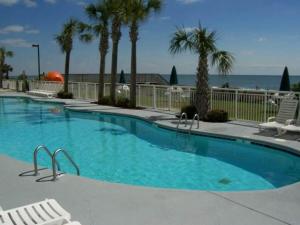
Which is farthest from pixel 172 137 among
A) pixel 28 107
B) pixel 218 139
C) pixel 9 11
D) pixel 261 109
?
pixel 9 11

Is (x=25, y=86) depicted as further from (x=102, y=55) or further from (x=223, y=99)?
(x=223, y=99)

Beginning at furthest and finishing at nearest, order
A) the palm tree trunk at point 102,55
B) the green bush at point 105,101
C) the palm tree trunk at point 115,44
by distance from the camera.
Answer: the palm tree trunk at point 102,55 → the green bush at point 105,101 → the palm tree trunk at point 115,44

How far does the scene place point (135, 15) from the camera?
14922 millimetres

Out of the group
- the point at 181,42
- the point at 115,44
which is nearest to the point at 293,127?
the point at 181,42

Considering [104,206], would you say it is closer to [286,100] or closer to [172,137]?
[172,137]

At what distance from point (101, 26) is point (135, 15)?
14.5ft

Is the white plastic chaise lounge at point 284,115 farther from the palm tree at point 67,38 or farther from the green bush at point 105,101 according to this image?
the palm tree at point 67,38

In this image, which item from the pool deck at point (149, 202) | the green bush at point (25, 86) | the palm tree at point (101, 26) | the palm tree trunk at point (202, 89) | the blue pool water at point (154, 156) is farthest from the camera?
the green bush at point (25, 86)

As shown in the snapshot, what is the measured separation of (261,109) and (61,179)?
779 centimetres

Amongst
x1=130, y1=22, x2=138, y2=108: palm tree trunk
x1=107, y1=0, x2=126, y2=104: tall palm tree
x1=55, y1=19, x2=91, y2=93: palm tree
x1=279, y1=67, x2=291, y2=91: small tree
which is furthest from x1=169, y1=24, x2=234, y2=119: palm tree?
x1=55, y1=19, x2=91, y2=93: palm tree

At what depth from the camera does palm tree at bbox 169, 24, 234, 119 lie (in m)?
11.4

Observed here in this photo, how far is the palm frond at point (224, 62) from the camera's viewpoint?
11289mm

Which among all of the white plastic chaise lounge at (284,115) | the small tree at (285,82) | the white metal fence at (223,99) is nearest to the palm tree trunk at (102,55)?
the white metal fence at (223,99)

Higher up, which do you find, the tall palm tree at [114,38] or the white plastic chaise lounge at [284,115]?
the tall palm tree at [114,38]
